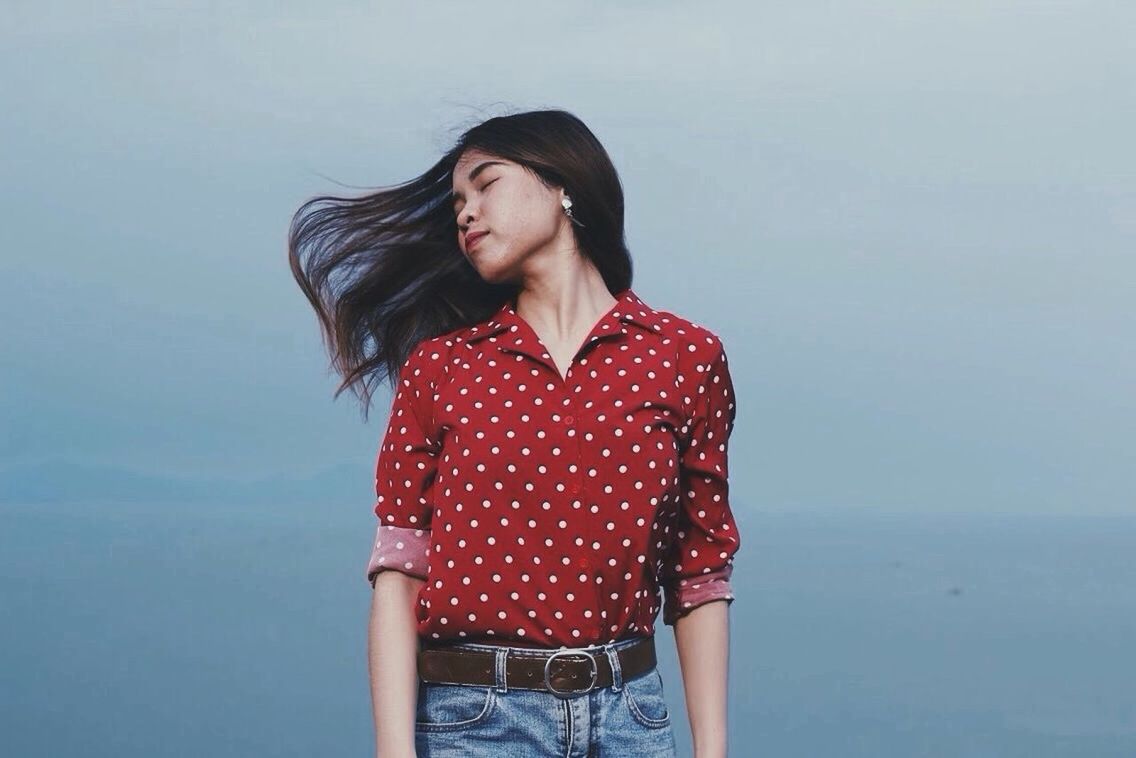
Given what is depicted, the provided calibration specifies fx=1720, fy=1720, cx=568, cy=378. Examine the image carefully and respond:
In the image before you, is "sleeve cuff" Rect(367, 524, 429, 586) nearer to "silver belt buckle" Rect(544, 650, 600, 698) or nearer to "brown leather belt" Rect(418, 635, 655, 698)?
"brown leather belt" Rect(418, 635, 655, 698)

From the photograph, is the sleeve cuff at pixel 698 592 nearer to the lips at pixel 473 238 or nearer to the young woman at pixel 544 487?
the young woman at pixel 544 487

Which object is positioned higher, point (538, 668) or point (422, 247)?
point (422, 247)

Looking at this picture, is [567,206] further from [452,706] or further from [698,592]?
[452,706]

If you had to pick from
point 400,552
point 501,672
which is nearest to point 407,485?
point 400,552

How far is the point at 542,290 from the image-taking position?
2744 millimetres

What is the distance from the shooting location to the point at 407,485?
8.73ft

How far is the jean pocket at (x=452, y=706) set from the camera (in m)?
2.48

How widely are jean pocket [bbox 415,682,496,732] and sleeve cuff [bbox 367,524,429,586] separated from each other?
0.18m

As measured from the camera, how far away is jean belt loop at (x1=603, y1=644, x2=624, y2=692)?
2.49 metres

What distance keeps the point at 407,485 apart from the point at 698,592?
1.59ft

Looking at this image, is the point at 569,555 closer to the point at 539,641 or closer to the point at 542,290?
the point at 539,641

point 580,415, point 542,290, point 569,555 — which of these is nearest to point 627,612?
point 569,555

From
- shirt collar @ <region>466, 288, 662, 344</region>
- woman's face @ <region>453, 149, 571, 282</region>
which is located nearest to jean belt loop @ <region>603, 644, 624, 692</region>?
shirt collar @ <region>466, 288, 662, 344</region>

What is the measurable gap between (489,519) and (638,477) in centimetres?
23
